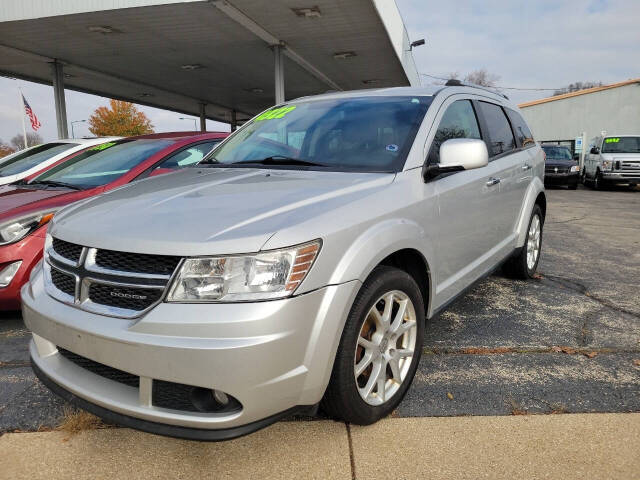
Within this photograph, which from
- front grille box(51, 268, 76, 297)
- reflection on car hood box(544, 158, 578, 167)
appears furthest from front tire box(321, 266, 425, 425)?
reflection on car hood box(544, 158, 578, 167)

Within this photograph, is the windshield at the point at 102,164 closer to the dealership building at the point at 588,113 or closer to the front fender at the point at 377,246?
the front fender at the point at 377,246

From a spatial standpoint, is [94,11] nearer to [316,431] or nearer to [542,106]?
[316,431]

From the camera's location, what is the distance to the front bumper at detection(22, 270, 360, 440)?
1.76 m

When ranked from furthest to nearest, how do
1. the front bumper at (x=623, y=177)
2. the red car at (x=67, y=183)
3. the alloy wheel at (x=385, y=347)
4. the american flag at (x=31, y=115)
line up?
the american flag at (x=31, y=115), the front bumper at (x=623, y=177), the red car at (x=67, y=183), the alloy wheel at (x=385, y=347)

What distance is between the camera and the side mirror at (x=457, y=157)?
268 centimetres

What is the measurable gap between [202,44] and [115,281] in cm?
1311

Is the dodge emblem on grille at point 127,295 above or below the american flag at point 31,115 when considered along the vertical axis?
below

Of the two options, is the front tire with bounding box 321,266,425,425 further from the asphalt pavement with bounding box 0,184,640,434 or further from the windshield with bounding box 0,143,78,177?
the windshield with bounding box 0,143,78,177

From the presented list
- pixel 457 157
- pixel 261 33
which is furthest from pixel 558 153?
pixel 457 157

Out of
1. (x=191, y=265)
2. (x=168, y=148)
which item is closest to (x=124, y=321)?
(x=191, y=265)

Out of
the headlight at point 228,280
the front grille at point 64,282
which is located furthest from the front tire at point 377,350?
the front grille at point 64,282

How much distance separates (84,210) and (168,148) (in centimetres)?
260

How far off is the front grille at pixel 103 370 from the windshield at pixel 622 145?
1890 cm

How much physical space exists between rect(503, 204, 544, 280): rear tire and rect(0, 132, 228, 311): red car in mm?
3355
